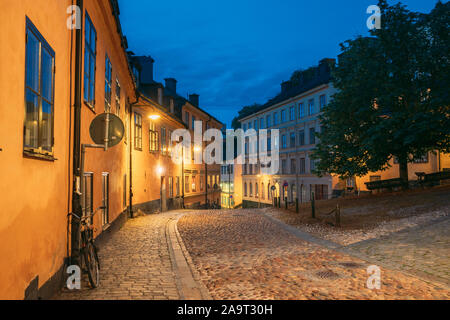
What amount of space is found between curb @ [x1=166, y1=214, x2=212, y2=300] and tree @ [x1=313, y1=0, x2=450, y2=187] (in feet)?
43.9

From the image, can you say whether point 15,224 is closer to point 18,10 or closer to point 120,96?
point 18,10

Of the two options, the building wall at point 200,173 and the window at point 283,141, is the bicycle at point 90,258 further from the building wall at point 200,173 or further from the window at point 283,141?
the window at point 283,141

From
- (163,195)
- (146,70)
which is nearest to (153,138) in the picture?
(163,195)

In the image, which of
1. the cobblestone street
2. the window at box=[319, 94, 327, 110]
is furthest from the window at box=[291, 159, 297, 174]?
the cobblestone street

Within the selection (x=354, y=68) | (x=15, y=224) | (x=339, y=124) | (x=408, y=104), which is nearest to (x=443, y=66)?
(x=408, y=104)

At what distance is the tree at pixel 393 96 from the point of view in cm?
1948

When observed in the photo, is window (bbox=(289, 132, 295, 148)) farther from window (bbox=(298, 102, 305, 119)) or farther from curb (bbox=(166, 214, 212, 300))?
curb (bbox=(166, 214, 212, 300))

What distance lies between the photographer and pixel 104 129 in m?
7.32

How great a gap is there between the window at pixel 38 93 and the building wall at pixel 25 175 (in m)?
0.18

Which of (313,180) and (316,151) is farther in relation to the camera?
(313,180)

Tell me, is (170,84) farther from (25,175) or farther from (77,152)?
(25,175)

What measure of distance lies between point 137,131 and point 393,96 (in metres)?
14.3

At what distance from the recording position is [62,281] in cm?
647
